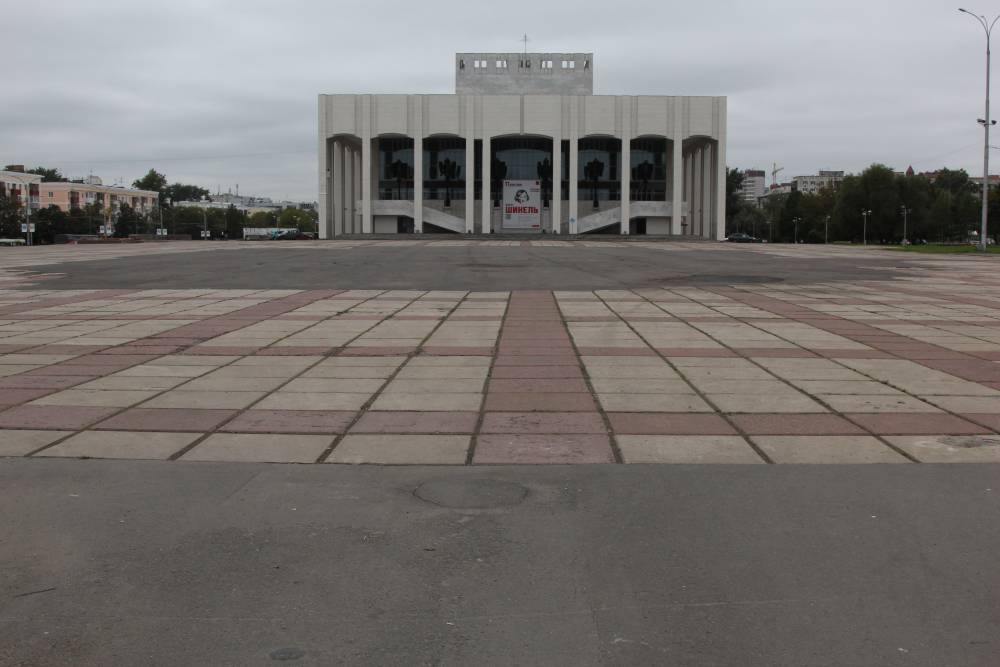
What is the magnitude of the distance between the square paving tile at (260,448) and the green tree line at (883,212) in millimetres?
114744

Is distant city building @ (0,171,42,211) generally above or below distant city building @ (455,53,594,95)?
below

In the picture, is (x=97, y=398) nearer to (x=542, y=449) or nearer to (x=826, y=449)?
(x=542, y=449)

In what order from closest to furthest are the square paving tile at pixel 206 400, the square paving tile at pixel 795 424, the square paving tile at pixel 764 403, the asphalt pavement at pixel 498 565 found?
1. the asphalt pavement at pixel 498 565
2. the square paving tile at pixel 795 424
3. the square paving tile at pixel 764 403
4. the square paving tile at pixel 206 400

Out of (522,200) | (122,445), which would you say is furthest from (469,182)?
(122,445)

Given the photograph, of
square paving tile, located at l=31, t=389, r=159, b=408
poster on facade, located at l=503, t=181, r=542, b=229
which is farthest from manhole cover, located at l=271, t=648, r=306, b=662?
poster on facade, located at l=503, t=181, r=542, b=229

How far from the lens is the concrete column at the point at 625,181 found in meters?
90.2

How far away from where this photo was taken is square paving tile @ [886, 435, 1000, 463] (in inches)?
253

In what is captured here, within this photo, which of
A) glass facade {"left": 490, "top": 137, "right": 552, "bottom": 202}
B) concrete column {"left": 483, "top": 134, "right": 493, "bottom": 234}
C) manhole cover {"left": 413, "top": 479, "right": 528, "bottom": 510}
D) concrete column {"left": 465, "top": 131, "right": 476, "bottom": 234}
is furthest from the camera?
glass facade {"left": 490, "top": 137, "right": 552, "bottom": 202}

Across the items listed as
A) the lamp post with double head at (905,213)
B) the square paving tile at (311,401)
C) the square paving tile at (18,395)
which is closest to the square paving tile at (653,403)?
the square paving tile at (311,401)

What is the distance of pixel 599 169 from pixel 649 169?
6214 millimetres

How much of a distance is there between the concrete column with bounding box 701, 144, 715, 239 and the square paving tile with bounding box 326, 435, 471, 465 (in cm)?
9074

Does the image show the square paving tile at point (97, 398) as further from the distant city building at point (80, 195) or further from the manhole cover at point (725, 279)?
the distant city building at point (80, 195)

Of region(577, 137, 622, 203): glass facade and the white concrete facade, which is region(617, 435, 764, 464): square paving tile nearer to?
the white concrete facade

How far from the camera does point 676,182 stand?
90750mm
